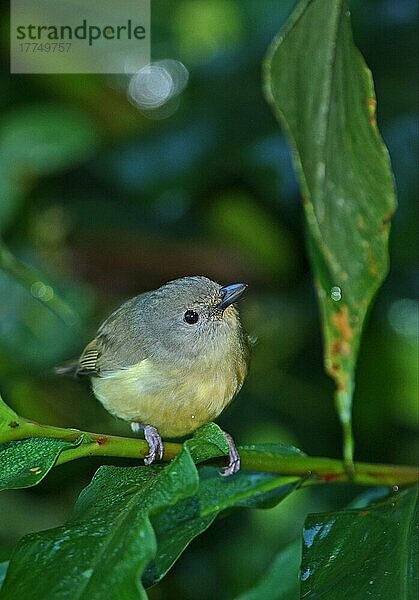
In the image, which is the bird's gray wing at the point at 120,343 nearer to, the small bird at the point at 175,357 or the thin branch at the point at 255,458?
the small bird at the point at 175,357

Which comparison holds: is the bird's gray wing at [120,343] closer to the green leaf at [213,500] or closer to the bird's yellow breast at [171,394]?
the bird's yellow breast at [171,394]

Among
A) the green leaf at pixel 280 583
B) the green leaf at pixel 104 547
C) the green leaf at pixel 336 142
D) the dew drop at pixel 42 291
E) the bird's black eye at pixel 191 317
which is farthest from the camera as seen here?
the dew drop at pixel 42 291

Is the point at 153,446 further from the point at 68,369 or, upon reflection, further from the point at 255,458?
the point at 68,369

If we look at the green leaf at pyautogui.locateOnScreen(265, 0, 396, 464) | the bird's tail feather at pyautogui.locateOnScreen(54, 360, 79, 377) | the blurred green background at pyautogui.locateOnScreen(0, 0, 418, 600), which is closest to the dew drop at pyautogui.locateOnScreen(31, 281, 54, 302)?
the blurred green background at pyautogui.locateOnScreen(0, 0, 418, 600)

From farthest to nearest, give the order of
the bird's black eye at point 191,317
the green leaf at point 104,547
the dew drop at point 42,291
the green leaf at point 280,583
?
1. the dew drop at point 42,291
2. the green leaf at point 280,583
3. the bird's black eye at point 191,317
4. the green leaf at point 104,547

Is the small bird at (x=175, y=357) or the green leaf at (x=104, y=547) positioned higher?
the small bird at (x=175, y=357)

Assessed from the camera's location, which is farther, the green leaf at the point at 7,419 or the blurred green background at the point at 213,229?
the blurred green background at the point at 213,229

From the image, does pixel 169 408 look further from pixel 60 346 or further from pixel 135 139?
pixel 135 139

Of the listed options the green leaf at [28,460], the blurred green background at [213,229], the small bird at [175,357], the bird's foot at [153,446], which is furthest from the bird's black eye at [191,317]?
the blurred green background at [213,229]

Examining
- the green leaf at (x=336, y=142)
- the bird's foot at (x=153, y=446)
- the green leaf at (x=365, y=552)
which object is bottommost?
the green leaf at (x=365, y=552)
